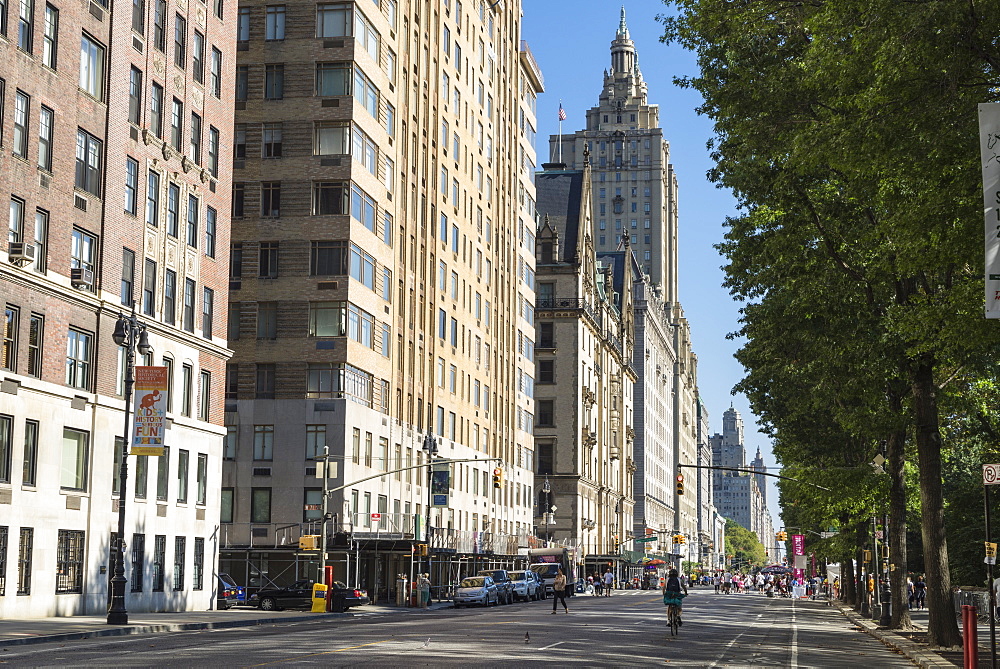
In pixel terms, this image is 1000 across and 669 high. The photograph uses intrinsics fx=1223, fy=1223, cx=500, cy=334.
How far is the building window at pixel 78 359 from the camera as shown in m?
41.8

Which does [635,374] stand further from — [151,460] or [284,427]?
[151,460]

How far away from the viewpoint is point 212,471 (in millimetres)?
53031

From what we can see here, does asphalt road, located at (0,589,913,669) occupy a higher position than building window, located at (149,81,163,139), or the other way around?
Result: building window, located at (149,81,163,139)

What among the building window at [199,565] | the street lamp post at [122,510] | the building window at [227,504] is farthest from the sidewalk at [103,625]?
the building window at [227,504]

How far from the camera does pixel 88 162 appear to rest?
43.5 m

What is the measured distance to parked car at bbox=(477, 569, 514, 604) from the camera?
6812 centimetres

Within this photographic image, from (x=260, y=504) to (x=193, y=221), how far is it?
19.4 metres

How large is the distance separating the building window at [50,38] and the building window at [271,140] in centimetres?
2664

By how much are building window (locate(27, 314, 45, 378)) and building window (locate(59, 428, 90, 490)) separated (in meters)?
2.66

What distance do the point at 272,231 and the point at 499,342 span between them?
38751 mm

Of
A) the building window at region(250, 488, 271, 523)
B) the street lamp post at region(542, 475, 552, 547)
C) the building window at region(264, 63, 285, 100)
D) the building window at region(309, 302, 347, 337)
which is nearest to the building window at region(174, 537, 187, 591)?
the building window at region(250, 488, 271, 523)

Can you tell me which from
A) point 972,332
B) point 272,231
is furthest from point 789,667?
point 272,231

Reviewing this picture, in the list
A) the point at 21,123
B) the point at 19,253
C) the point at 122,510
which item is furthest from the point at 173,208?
the point at 122,510

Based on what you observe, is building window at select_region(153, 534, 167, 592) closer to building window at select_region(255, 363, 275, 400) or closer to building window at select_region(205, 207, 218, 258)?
building window at select_region(205, 207, 218, 258)
